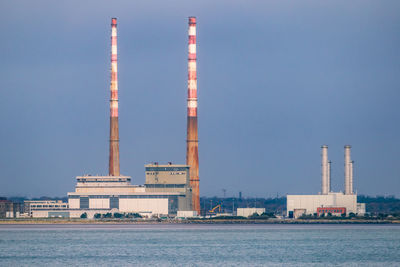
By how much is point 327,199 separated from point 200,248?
64.6 metres

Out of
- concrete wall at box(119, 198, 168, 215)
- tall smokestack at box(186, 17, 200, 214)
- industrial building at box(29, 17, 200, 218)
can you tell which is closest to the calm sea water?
tall smokestack at box(186, 17, 200, 214)

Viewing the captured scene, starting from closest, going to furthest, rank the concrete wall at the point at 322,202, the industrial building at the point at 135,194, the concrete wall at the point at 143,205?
the industrial building at the point at 135,194
the concrete wall at the point at 322,202
the concrete wall at the point at 143,205

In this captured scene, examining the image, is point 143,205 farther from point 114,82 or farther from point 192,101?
point 192,101

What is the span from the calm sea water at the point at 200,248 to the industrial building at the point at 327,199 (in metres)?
31.3

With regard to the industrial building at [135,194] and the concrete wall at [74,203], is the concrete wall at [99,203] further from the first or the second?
the concrete wall at [74,203]

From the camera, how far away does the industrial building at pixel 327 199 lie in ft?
478

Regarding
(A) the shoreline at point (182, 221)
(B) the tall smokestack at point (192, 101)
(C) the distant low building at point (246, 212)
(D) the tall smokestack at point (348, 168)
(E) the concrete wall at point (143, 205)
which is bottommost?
(A) the shoreline at point (182, 221)

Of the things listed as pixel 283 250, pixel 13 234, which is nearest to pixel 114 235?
pixel 13 234

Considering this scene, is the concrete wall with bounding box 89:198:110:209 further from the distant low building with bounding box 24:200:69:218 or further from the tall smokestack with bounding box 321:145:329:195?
the tall smokestack with bounding box 321:145:329:195

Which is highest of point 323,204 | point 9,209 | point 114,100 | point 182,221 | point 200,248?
point 114,100

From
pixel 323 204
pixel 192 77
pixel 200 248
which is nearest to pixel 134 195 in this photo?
pixel 192 77

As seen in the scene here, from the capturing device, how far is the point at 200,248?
280 feet

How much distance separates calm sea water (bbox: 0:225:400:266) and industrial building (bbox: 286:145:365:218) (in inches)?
1231

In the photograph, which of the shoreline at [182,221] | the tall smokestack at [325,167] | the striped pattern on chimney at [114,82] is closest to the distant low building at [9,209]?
the shoreline at [182,221]
